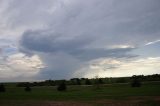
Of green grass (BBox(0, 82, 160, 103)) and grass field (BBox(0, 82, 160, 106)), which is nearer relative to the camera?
grass field (BBox(0, 82, 160, 106))

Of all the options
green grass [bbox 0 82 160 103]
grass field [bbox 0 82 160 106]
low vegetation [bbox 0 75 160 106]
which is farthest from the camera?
green grass [bbox 0 82 160 103]

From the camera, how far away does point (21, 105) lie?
34.7m

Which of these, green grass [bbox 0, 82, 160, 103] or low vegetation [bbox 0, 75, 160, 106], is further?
green grass [bbox 0, 82, 160, 103]

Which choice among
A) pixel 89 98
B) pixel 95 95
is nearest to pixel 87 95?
pixel 95 95

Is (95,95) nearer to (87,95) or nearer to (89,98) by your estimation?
(87,95)

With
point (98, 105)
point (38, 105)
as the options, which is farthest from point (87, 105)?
point (38, 105)

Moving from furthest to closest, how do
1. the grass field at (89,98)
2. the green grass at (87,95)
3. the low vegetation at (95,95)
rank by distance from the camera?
the green grass at (87,95) < the low vegetation at (95,95) < the grass field at (89,98)

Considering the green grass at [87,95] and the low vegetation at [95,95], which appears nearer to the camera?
the low vegetation at [95,95]

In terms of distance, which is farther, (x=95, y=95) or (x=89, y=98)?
(x=95, y=95)

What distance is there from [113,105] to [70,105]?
528cm

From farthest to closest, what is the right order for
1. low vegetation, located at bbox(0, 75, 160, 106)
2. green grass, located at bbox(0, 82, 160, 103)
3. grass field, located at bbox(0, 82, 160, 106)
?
green grass, located at bbox(0, 82, 160, 103)
low vegetation, located at bbox(0, 75, 160, 106)
grass field, located at bbox(0, 82, 160, 106)

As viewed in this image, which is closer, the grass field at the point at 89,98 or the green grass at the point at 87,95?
the grass field at the point at 89,98

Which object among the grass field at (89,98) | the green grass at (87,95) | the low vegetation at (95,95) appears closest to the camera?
the grass field at (89,98)

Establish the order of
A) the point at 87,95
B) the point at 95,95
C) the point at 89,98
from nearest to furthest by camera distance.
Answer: the point at 89,98
the point at 95,95
the point at 87,95
